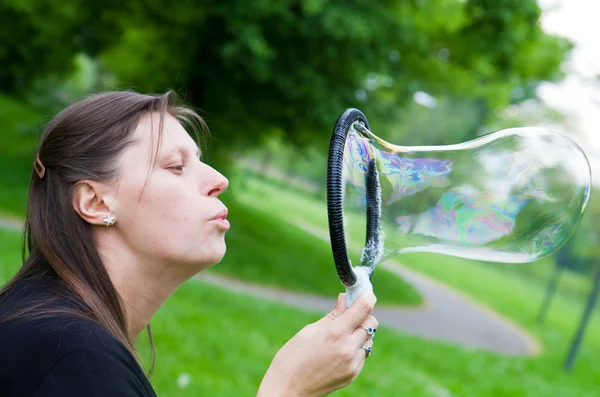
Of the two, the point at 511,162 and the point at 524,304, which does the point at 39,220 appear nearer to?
the point at 511,162

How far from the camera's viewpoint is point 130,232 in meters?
1.67

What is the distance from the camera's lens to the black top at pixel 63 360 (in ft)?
4.22

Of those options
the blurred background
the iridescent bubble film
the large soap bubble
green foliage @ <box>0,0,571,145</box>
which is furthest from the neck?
green foliage @ <box>0,0,571,145</box>

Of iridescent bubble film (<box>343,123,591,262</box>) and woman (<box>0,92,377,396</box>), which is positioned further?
iridescent bubble film (<box>343,123,591,262</box>)

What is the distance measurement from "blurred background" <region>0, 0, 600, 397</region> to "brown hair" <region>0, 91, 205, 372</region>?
2840 millimetres

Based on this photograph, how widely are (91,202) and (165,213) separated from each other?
21 centimetres

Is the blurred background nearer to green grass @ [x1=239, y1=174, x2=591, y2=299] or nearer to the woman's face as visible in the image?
the woman's face

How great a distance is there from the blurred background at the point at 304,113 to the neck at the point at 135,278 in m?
2.74

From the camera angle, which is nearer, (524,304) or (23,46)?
(23,46)

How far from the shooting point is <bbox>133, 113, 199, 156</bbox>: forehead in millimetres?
1715

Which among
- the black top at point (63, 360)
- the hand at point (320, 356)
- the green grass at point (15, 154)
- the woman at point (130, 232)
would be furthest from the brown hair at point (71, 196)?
the green grass at point (15, 154)

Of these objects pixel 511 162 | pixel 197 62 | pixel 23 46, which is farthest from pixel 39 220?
pixel 23 46

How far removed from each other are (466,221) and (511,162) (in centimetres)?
30

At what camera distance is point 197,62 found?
10.7 metres
